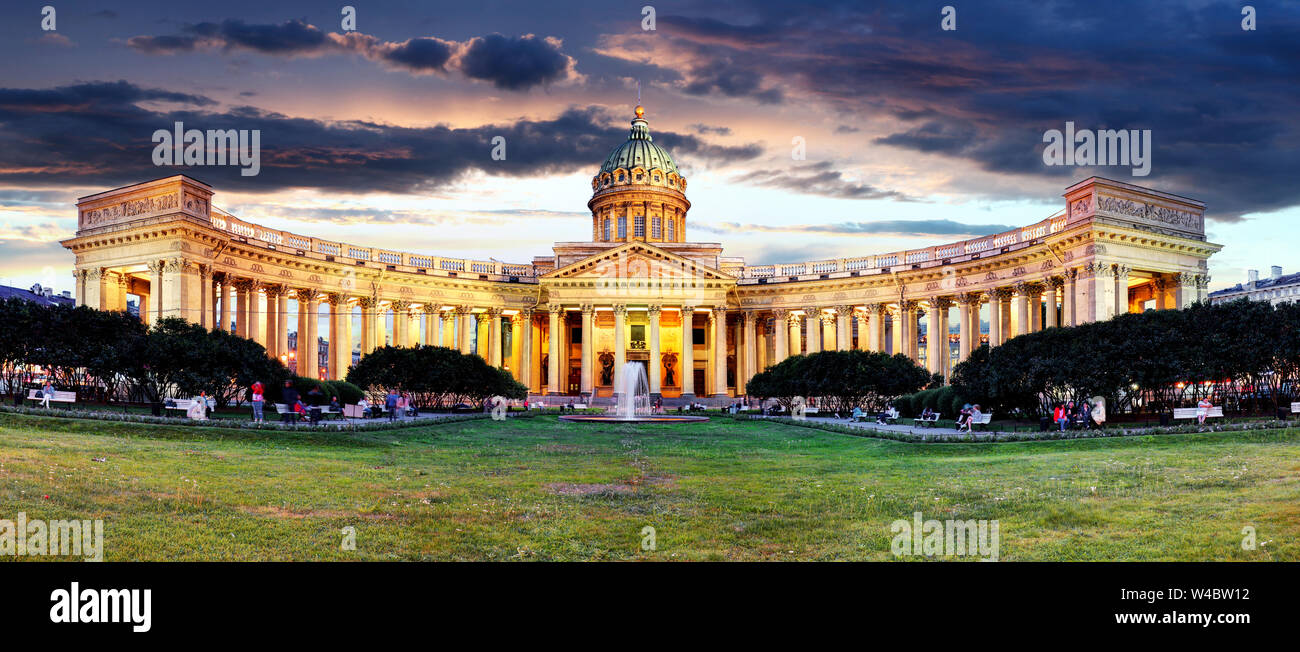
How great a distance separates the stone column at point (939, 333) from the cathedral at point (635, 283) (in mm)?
173

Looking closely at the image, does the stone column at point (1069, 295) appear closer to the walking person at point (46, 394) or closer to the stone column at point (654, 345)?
the stone column at point (654, 345)

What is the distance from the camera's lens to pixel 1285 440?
19.3 meters

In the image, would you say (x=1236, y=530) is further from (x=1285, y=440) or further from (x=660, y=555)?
(x=1285, y=440)

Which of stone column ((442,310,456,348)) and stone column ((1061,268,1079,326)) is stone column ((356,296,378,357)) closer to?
stone column ((442,310,456,348))

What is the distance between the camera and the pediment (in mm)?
68000

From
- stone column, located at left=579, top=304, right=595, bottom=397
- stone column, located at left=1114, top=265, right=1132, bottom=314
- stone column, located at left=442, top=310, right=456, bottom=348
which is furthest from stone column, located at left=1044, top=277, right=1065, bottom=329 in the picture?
stone column, located at left=442, top=310, right=456, bottom=348

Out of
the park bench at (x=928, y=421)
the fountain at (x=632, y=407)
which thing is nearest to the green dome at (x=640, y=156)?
the fountain at (x=632, y=407)

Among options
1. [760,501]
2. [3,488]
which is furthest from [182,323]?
[760,501]

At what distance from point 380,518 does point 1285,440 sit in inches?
830

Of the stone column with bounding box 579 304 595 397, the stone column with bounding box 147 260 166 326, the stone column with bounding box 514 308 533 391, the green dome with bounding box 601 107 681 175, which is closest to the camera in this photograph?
the stone column with bounding box 147 260 166 326

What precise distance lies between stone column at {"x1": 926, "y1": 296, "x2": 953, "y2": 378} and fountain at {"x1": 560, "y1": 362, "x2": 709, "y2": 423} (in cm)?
2332

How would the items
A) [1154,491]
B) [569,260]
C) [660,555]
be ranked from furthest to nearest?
[569,260] → [1154,491] → [660,555]

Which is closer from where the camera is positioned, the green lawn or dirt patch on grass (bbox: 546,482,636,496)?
the green lawn

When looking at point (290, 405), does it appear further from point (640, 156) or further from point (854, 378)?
point (640, 156)
